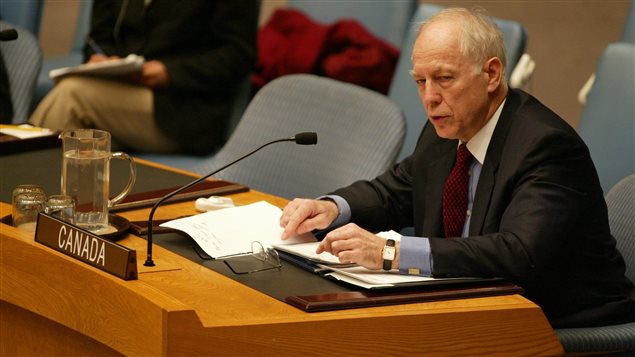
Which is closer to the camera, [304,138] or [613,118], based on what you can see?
[304,138]

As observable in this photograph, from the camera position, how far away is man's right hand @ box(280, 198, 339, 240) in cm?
215

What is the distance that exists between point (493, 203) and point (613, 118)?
100 cm

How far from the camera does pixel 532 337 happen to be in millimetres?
1874

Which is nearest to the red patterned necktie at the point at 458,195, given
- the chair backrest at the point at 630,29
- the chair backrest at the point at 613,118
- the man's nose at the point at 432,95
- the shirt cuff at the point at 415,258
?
the man's nose at the point at 432,95

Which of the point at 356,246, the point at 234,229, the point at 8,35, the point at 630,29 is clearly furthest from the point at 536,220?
the point at 630,29

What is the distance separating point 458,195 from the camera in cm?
225

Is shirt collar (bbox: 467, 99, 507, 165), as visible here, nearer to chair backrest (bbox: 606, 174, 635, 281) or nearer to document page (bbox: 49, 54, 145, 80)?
chair backrest (bbox: 606, 174, 635, 281)

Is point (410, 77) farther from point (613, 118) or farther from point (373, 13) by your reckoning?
point (613, 118)

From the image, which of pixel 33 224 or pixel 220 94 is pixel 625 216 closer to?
pixel 33 224

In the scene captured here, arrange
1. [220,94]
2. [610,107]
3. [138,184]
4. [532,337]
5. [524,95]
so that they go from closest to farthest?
1. [532,337]
2. [524,95]
3. [138,184]
4. [610,107]
5. [220,94]

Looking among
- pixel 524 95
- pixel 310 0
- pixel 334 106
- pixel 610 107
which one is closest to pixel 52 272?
pixel 524 95

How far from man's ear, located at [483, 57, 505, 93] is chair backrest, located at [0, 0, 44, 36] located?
2.92 m

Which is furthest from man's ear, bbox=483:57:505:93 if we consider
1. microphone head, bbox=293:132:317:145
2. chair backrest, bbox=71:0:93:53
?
chair backrest, bbox=71:0:93:53

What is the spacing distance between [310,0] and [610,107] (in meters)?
1.56
